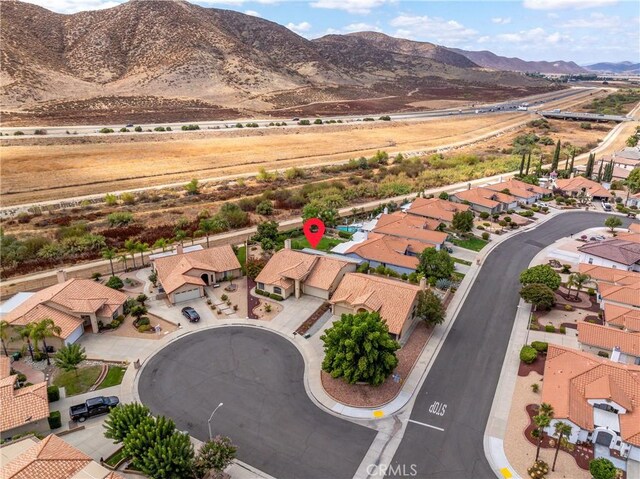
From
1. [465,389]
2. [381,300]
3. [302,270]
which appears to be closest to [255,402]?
[381,300]

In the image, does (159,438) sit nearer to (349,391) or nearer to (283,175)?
(349,391)

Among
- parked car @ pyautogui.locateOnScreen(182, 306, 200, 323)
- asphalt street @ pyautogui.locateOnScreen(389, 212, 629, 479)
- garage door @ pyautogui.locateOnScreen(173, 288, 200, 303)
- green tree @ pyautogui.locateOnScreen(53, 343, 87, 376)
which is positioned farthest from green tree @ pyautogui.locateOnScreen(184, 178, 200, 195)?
asphalt street @ pyautogui.locateOnScreen(389, 212, 629, 479)

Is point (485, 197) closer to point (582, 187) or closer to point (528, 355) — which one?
point (582, 187)

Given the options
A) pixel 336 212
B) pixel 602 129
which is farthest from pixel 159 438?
pixel 602 129

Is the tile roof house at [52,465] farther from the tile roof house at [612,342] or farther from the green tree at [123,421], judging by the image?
the tile roof house at [612,342]

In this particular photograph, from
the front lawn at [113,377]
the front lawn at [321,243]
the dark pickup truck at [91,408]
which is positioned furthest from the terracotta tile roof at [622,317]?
the front lawn at [113,377]

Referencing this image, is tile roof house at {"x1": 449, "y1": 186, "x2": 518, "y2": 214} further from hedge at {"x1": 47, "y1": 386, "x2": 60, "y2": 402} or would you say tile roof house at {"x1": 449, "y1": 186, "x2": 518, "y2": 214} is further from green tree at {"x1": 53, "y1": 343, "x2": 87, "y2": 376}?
hedge at {"x1": 47, "y1": 386, "x2": 60, "y2": 402}
